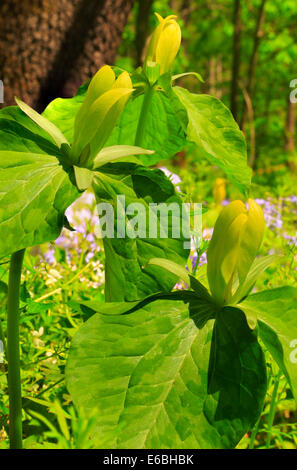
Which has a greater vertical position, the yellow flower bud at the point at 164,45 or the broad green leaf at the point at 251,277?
the yellow flower bud at the point at 164,45

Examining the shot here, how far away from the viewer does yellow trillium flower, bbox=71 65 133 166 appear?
0.48 meters

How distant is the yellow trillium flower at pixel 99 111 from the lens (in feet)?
1.57

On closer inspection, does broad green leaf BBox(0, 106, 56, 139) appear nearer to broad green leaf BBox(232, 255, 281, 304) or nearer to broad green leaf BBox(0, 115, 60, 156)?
broad green leaf BBox(0, 115, 60, 156)

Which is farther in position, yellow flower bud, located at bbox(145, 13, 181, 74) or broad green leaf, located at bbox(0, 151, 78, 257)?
yellow flower bud, located at bbox(145, 13, 181, 74)

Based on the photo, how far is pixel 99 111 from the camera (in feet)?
1.59

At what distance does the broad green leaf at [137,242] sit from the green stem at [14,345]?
0.09m

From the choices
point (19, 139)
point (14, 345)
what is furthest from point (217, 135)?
point (14, 345)

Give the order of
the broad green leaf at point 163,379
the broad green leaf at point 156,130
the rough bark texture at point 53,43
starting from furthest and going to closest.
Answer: the rough bark texture at point 53,43 < the broad green leaf at point 156,130 < the broad green leaf at point 163,379

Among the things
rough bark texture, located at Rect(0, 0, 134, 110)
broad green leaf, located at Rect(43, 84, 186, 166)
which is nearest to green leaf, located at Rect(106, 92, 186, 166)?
broad green leaf, located at Rect(43, 84, 186, 166)

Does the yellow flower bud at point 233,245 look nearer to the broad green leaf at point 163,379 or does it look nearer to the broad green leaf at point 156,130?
the broad green leaf at point 163,379

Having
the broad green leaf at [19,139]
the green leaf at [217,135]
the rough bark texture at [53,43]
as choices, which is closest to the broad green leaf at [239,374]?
the green leaf at [217,135]

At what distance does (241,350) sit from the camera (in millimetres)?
469
